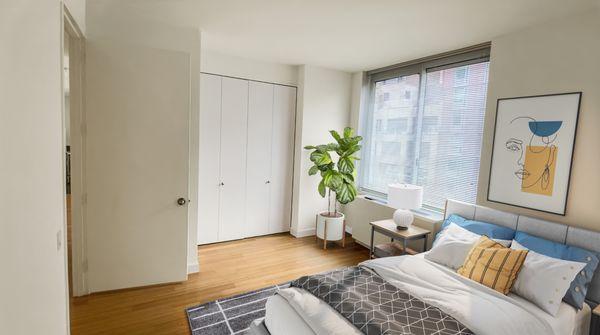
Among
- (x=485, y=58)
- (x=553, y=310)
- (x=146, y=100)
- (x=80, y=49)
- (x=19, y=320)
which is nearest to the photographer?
(x=19, y=320)

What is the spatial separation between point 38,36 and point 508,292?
2.99 m

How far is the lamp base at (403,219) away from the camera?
3.23m

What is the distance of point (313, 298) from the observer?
1.95m

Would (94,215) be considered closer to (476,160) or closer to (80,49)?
(80,49)

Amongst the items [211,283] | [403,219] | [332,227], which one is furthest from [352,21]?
[211,283]

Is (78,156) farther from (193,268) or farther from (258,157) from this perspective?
(258,157)

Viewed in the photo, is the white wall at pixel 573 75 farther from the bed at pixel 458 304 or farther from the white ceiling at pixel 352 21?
the bed at pixel 458 304

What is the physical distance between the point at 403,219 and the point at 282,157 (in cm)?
199

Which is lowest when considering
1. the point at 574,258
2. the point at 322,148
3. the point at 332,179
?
the point at 574,258

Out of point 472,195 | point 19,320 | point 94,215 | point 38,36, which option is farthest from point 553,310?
point 94,215

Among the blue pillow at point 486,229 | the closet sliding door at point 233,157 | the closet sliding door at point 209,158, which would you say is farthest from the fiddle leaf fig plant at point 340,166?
the blue pillow at point 486,229

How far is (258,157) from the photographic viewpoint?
4.30 meters

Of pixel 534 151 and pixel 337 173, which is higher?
pixel 534 151

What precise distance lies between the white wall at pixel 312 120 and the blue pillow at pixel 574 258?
2741 mm
